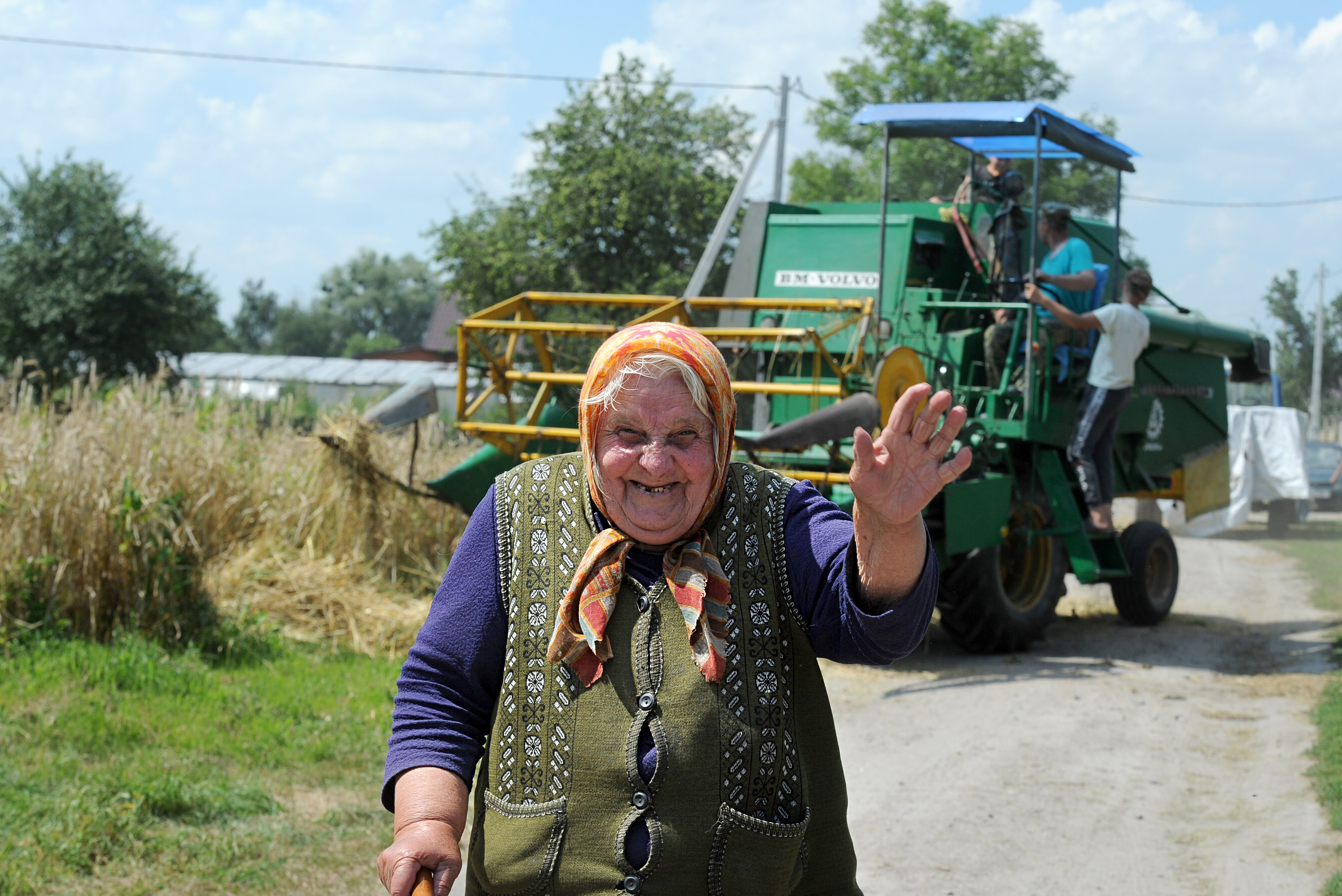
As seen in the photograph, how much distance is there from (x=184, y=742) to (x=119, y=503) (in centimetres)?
198

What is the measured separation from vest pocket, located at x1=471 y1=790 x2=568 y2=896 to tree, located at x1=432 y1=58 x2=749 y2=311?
19737 mm

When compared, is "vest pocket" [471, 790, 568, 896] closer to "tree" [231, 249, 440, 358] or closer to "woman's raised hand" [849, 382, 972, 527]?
"woman's raised hand" [849, 382, 972, 527]

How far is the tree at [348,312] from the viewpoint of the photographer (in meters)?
94.8

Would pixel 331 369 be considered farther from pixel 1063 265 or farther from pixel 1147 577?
pixel 1063 265

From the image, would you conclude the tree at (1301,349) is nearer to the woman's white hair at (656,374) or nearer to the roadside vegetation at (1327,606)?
the roadside vegetation at (1327,606)

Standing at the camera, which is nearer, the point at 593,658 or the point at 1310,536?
the point at 593,658

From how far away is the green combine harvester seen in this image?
26.0 feet

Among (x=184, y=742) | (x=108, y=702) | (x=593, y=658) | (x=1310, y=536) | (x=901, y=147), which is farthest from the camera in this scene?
(x=901, y=147)

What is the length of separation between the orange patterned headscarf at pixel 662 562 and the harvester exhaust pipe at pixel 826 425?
4926 mm

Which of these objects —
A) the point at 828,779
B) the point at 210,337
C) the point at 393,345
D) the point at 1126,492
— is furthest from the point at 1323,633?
the point at 393,345

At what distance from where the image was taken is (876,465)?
208 centimetres

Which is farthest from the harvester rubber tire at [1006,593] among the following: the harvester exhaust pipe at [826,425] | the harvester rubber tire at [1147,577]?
the harvester exhaust pipe at [826,425]

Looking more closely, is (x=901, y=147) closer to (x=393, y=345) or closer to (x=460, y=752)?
(x=460, y=752)

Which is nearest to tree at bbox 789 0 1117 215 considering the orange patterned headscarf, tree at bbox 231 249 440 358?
the orange patterned headscarf
